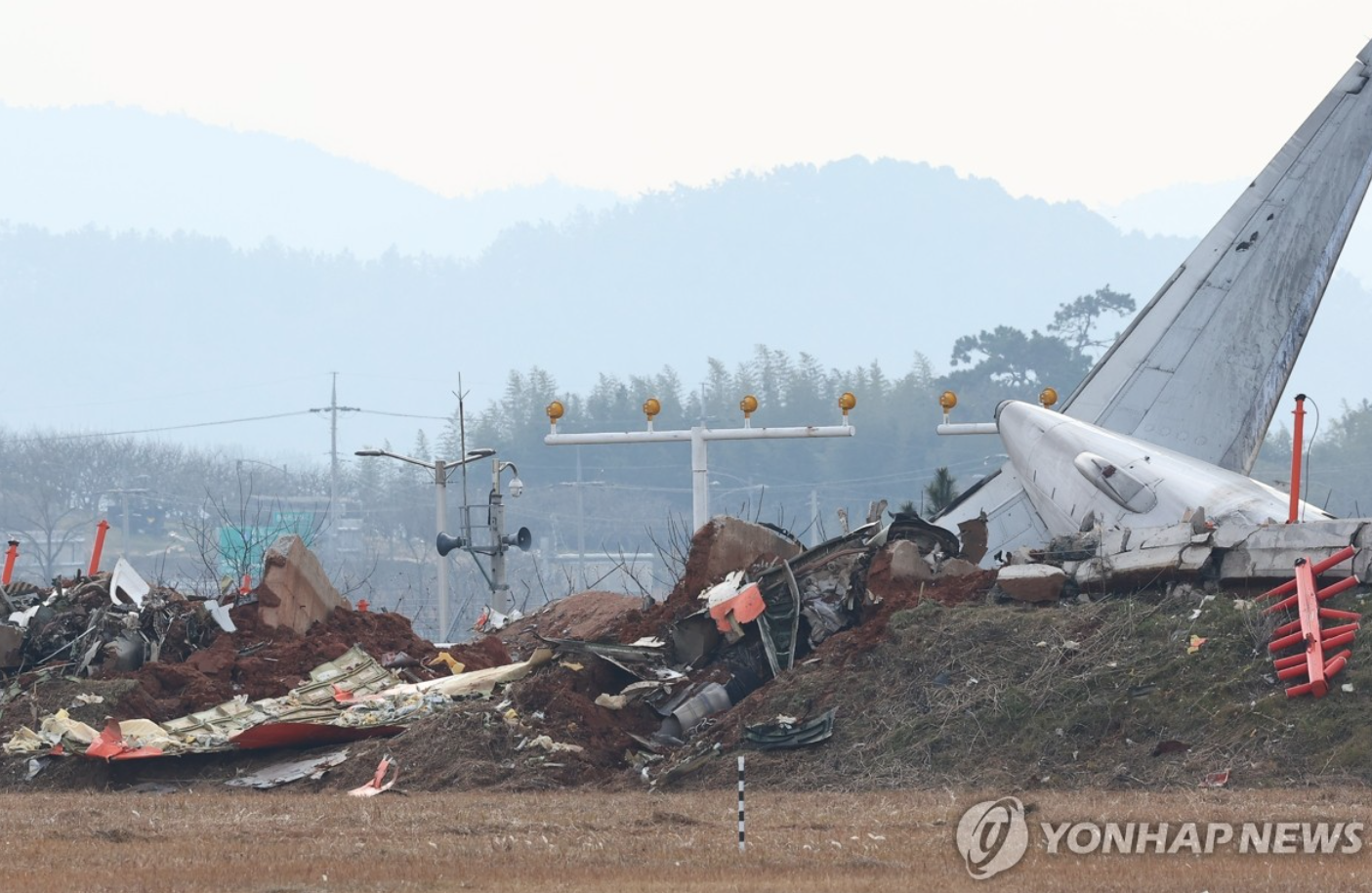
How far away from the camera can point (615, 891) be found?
10711mm

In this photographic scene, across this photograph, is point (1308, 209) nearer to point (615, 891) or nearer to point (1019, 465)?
point (1019, 465)

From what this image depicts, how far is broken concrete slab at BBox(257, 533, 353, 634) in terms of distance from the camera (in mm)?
24516

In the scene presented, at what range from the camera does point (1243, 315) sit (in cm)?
2828

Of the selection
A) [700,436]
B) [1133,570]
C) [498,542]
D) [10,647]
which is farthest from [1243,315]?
[10,647]

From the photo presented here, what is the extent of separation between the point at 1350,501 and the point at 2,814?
356 feet

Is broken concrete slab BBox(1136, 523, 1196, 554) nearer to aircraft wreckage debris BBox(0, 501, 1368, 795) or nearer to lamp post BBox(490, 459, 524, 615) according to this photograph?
aircraft wreckage debris BBox(0, 501, 1368, 795)

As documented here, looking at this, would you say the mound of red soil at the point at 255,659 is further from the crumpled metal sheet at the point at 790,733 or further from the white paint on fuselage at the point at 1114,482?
the white paint on fuselage at the point at 1114,482

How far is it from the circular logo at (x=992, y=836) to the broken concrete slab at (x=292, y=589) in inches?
498

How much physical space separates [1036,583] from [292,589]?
34.9 ft

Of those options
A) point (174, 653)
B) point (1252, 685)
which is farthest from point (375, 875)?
point (174, 653)

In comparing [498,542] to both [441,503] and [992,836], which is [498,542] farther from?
[992,836]

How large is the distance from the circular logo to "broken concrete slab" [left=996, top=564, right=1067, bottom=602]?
555 cm

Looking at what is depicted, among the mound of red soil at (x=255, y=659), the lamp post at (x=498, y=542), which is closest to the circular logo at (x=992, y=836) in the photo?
the mound of red soil at (x=255, y=659)

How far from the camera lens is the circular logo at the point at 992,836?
11.5 metres
